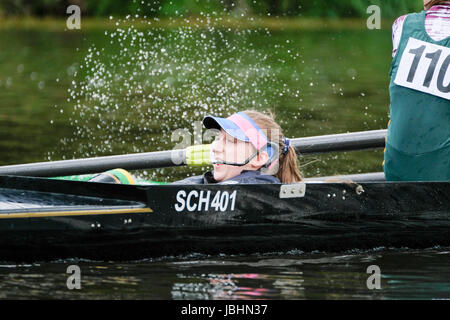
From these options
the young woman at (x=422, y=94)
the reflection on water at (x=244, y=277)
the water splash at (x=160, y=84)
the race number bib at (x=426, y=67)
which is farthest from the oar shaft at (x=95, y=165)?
the water splash at (x=160, y=84)

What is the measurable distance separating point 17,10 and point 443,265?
28852 mm

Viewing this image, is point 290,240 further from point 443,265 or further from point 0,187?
point 0,187

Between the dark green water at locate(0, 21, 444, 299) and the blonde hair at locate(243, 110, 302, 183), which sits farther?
the blonde hair at locate(243, 110, 302, 183)

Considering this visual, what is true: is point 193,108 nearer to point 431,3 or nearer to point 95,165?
point 95,165

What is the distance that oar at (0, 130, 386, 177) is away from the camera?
7.97m

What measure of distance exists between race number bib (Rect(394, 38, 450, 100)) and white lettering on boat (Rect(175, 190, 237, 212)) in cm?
142

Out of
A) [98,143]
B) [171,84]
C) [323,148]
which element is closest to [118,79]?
[171,84]

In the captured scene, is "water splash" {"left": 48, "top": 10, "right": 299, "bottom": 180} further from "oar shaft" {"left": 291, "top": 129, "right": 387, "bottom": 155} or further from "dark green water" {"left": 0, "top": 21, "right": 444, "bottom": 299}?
"oar shaft" {"left": 291, "top": 129, "right": 387, "bottom": 155}

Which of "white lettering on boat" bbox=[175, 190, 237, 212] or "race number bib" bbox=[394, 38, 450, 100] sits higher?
"race number bib" bbox=[394, 38, 450, 100]

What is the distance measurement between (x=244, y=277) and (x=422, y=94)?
173 cm

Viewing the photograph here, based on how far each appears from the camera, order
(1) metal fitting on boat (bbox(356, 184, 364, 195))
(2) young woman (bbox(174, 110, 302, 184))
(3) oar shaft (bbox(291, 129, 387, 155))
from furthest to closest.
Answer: (3) oar shaft (bbox(291, 129, 387, 155)), (1) metal fitting on boat (bbox(356, 184, 364, 195)), (2) young woman (bbox(174, 110, 302, 184))

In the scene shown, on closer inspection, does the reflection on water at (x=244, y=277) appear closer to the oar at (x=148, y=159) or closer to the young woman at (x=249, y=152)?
the young woman at (x=249, y=152)

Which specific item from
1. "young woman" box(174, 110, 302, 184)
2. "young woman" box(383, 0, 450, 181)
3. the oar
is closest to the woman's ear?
"young woman" box(174, 110, 302, 184)

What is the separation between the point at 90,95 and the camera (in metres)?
17.5
